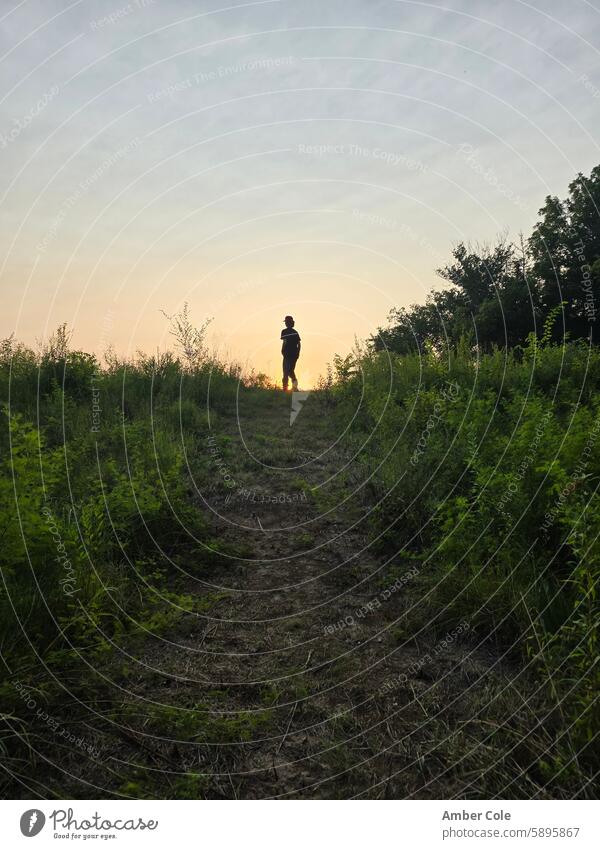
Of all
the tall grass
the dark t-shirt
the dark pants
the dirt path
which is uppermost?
the dark t-shirt

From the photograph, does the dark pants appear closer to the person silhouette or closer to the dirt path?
the person silhouette

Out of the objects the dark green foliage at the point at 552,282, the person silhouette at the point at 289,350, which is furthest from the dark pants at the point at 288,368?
the dark green foliage at the point at 552,282

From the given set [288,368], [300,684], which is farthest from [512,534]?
[288,368]

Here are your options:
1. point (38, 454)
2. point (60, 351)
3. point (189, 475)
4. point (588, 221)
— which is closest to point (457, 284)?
point (588, 221)

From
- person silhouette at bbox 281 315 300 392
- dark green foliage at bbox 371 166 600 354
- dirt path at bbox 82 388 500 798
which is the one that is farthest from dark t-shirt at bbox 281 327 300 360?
dirt path at bbox 82 388 500 798

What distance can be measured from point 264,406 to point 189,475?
7.28 meters

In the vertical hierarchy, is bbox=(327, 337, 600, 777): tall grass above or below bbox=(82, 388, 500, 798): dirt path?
above

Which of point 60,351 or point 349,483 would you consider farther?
point 60,351

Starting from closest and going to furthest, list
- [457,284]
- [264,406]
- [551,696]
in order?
[551,696]
[264,406]
[457,284]

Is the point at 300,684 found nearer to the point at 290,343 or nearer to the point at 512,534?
the point at 512,534

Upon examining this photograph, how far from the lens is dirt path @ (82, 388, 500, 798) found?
9.64 ft

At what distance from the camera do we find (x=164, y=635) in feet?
14.4

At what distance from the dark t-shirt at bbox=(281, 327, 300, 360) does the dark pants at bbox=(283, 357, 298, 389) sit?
0.26 feet
